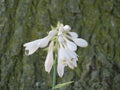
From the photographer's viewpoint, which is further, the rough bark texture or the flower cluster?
the rough bark texture

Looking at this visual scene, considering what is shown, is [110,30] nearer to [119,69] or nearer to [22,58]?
[119,69]

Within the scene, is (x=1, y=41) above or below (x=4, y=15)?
below

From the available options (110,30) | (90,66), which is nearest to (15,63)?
(90,66)

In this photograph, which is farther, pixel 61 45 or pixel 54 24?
pixel 54 24

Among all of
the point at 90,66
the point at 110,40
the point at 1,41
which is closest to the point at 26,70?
the point at 1,41

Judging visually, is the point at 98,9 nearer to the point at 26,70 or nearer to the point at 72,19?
the point at 72,19

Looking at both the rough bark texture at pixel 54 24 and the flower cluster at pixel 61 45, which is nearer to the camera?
the flower cluster at pixel 61 45

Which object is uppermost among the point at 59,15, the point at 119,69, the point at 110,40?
the point at 59,15
